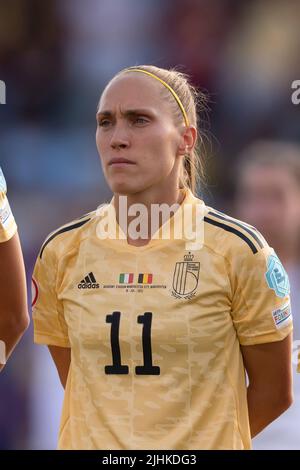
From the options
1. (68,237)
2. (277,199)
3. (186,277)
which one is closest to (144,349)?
(186,277)

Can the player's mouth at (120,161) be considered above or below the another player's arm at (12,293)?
above

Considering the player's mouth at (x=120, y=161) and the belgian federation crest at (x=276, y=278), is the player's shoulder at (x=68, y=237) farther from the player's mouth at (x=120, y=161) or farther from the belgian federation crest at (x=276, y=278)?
the belgian federation crest at (x=276, y=278)

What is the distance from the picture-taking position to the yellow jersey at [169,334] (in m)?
2.29

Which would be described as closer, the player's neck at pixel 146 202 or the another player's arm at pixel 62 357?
the player's neck at pixel 146 202

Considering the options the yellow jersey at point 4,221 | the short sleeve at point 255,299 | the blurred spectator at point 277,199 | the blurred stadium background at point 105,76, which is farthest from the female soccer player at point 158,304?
the blurred stadium background at point 105,76

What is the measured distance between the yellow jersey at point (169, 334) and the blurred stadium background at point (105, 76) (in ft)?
7.45

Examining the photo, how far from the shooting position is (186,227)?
8.13 ft

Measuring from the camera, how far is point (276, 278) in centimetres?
239

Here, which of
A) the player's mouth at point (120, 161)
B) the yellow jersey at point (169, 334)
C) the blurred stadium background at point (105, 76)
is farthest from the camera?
the blurred stadium background at point (105, 76)

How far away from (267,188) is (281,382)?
7.31 feet

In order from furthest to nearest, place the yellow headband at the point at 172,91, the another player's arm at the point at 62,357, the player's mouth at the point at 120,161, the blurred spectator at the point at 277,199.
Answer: the blurred spectator at the point at 277,199, the another player's arm at the point at 62,357, the yellow headband at the point at 172,91, the player's mouth at the point at 120,161

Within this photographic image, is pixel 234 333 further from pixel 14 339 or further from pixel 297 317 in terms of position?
pixel 297 317

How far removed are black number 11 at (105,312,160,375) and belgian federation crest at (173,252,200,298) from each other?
11 centimetres

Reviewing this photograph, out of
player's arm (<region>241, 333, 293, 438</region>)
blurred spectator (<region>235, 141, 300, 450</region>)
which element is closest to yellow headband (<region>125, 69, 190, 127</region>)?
player's arm (<region>241, 333, 293, 438</region>)
